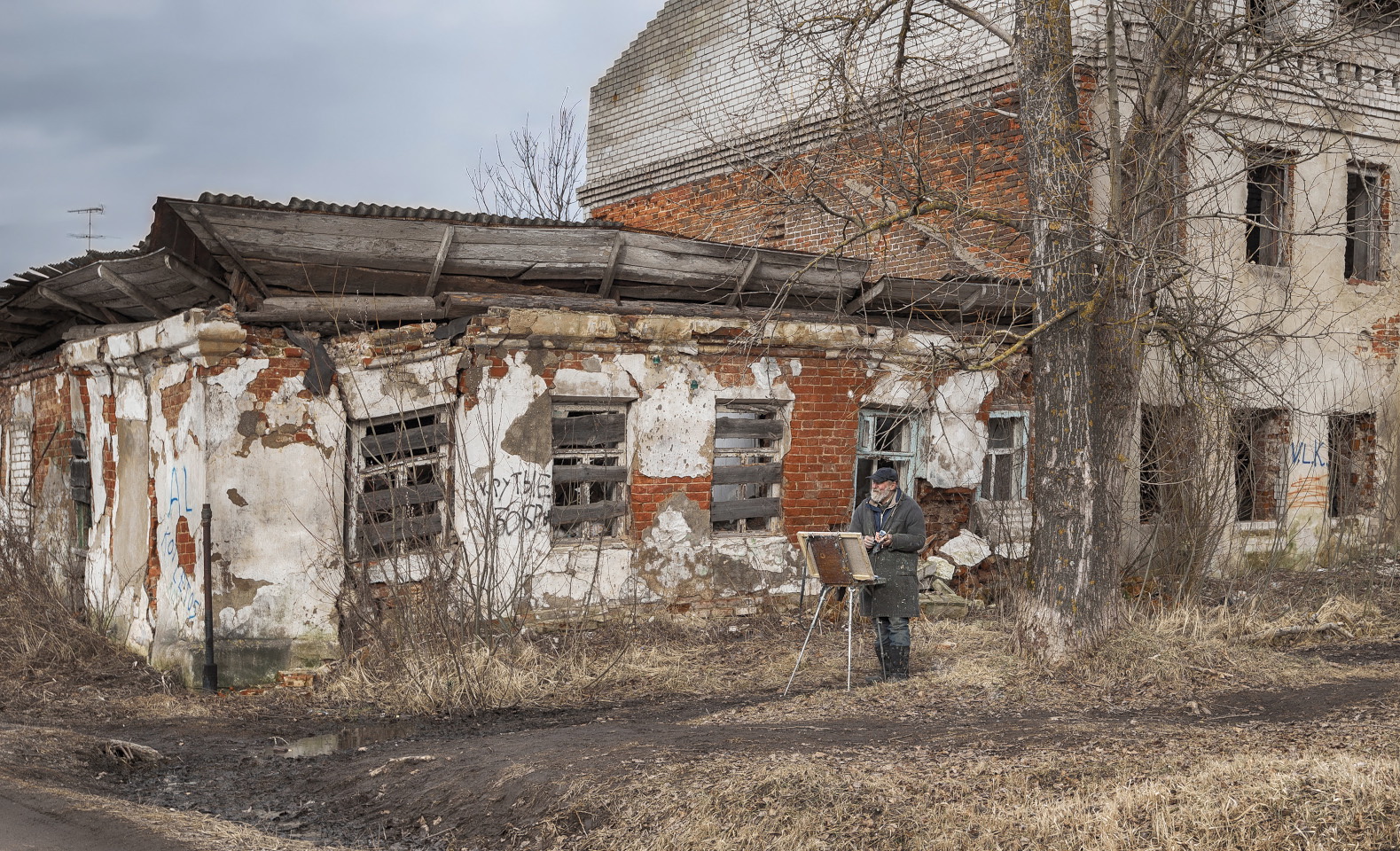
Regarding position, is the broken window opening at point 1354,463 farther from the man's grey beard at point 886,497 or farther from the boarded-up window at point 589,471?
the boarded-up window at point 589,471

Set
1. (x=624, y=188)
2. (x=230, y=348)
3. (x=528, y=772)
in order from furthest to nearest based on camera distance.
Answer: (x=624, y=188), (x=230, y=348), (x=528, y=772)

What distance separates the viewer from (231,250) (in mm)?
8898

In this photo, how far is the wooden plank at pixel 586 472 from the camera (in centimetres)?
1050

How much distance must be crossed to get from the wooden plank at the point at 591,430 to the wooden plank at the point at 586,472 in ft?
0.59

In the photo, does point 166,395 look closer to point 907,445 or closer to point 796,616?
point 796,616

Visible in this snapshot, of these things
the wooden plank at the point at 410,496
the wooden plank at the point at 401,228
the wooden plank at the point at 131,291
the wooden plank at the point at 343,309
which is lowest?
the wooden plank at the point at 410,496

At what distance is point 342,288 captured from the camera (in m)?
9.66

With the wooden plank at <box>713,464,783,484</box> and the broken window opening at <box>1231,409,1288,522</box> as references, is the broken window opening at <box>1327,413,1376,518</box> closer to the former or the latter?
the broken window opening at <box>1231,409,1288,522</box>

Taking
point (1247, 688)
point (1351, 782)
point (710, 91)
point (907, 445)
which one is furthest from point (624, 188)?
point (1351, 782)

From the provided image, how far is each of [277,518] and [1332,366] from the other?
12.1 meters

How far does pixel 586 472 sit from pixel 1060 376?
419 cm

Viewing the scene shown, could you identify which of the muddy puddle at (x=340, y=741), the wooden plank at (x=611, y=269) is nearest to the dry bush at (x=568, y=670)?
the muddy puddle at (x=340, y=741)

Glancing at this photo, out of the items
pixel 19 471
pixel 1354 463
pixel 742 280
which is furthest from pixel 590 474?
pixel 1354 463

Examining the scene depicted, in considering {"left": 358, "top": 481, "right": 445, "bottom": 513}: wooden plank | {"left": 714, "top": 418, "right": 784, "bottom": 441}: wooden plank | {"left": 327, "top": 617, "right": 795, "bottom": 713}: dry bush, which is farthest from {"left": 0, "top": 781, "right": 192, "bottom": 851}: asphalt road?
{"left": 714, "top": 418, "right": 784, "bottom": 441}: wooden plank
